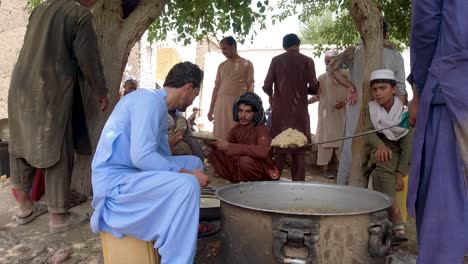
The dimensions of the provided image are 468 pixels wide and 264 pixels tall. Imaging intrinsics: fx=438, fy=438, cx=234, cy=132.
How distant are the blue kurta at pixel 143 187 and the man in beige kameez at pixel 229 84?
395 cm

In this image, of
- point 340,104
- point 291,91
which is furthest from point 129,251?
point 340,104

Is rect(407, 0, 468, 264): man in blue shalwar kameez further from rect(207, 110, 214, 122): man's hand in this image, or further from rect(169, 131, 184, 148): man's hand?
rect(207, 110, 214, 122): man's hand

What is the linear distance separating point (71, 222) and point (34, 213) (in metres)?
0.49

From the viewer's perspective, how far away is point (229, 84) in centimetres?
661

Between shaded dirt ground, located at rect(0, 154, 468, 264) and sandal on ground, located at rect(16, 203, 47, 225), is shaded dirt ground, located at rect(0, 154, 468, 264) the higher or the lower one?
the lower one

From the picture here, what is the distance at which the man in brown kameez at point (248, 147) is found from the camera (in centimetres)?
456

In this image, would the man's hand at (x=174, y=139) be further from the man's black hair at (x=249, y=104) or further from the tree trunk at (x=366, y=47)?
the tree trunk at (x=366, y=47)

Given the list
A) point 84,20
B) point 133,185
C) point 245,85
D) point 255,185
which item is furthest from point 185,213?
point 245,85

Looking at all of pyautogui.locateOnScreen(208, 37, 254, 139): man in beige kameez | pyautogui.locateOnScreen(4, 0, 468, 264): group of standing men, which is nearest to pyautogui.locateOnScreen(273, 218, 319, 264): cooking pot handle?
pyautogui.locateOnScreen(4, 0, 468, 264): group of standing men

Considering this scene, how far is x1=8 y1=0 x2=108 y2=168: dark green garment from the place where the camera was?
351 cm

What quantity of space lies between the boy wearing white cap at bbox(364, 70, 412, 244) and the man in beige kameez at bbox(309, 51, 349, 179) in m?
2.89

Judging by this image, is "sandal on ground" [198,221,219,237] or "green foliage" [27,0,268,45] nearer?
"sandal on ground" [198,221,219,237]

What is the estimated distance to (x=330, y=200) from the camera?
308 centimetres

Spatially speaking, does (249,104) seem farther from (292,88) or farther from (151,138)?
(151,138)
